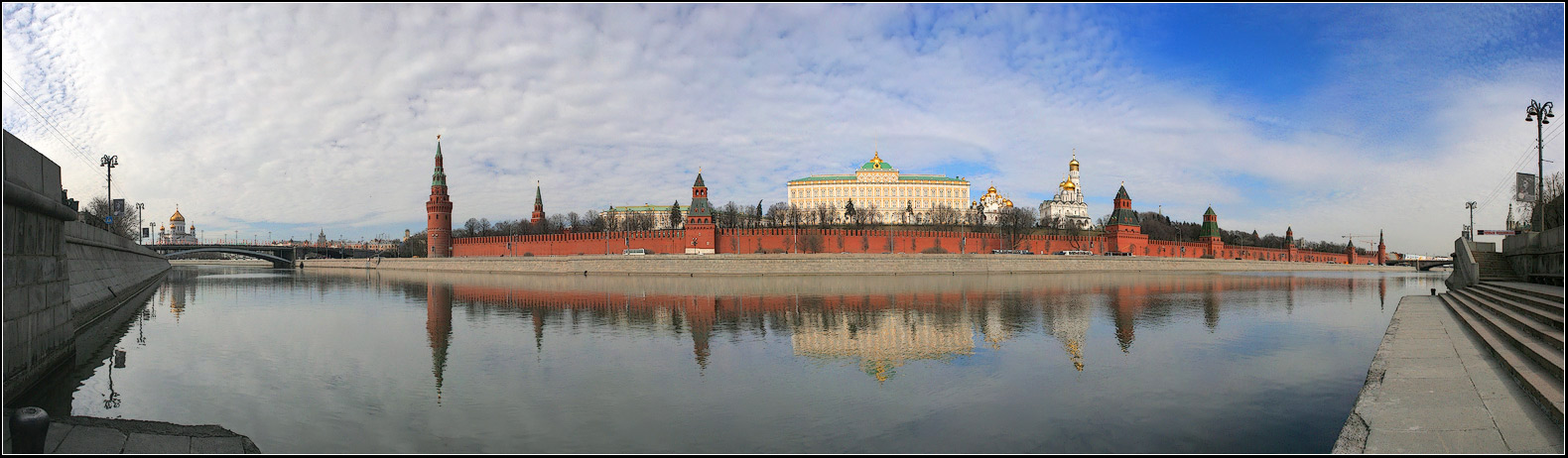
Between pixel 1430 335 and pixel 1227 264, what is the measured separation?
57.7 meters

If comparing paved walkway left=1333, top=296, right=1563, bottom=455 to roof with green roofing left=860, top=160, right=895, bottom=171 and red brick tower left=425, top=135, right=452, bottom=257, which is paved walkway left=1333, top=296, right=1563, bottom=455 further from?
roof with green roofing left=860, top=160, right=895, bottom=171

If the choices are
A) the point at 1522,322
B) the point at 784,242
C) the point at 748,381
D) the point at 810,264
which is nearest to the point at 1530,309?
the point at 1522,322

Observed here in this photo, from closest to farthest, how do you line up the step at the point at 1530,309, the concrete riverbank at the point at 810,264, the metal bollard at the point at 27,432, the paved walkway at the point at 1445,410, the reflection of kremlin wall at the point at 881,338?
the paved walkway at the point at 1445,410 → the metal bollard at the point at 27,432 → the step at the point at 1530,309 → the reflection of kremlin wall at the point at 881,338 → the concrete riverbank at the point at 810,264

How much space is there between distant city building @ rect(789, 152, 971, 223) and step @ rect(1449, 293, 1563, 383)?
267 ft

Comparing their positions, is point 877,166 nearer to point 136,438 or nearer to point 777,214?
point 777,214

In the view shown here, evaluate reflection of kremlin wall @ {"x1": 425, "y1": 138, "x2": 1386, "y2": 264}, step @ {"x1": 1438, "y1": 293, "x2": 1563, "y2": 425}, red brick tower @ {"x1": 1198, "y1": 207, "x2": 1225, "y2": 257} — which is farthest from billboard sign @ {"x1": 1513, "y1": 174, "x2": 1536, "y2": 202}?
red brick tower @ {"x1": 1198, "y1": 207, "x2": 1225, "y2": 257}

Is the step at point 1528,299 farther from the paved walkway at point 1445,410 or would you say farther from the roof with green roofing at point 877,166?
the roof with green roofing at point 877,166

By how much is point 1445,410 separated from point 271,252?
86.8 m

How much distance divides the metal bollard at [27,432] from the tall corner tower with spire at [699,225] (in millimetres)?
41821

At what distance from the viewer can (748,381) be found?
8.66 meters

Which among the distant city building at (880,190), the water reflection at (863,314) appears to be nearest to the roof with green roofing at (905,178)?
the distant city building at (880,190)

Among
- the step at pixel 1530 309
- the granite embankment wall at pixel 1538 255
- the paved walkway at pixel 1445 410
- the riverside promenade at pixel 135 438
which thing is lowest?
the riverside promenade at pixel 135 438

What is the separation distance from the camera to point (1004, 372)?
29.8ft

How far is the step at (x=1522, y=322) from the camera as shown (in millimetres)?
6829
